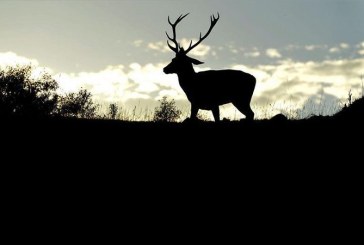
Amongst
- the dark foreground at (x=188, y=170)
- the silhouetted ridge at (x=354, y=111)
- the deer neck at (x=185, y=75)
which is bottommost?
the dark foreground at (x=188, y=170)

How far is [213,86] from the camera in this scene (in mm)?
11750

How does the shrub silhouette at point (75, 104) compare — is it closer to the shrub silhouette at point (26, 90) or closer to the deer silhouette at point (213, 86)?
the shrub silhouette at point (26, 90)

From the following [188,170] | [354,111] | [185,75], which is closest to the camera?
[188,170]

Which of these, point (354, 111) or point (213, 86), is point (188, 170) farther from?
point (213, 86)

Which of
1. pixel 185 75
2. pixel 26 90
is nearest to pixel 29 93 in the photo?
pixel 26 90

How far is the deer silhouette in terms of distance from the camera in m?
11.7

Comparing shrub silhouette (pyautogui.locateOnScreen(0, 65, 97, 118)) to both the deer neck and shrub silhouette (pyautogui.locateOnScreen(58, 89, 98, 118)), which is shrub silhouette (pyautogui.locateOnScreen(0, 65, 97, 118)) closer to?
shrub silhouette (pyautogui.locateOnScreen(58, 89, 98, 118))

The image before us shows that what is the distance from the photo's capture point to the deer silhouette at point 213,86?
1167 cm

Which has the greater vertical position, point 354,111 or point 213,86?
point 213,86

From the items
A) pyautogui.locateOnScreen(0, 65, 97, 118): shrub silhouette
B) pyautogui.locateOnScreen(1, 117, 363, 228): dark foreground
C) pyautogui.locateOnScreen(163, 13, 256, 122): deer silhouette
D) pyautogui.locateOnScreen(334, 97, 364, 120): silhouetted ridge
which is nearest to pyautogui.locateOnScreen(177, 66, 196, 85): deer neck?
pyautogui.locateOnScreen(163, 13, 256, 122): deer silhouette

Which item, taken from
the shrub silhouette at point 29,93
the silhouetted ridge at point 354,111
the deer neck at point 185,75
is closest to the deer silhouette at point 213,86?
the deer neck at point 185,75

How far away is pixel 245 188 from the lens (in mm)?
6520

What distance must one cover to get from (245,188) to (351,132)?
2.70m

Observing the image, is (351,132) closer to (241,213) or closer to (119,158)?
(241,213)
